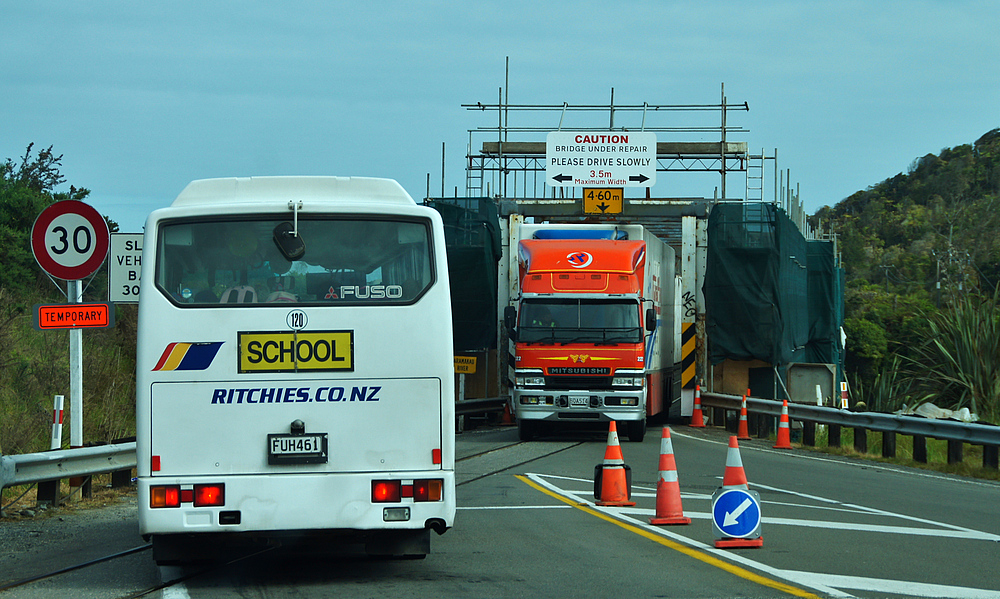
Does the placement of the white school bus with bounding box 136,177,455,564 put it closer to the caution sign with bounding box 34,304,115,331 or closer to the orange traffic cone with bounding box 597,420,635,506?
the caution sign with bounding box 34,304,115,331

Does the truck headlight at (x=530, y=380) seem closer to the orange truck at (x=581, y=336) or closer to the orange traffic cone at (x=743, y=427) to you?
the orange truck at (x=581, y=336)

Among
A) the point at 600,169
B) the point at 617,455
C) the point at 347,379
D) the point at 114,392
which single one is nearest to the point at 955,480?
the point at 617,455

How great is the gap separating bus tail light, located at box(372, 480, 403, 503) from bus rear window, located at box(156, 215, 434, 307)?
1292 mm

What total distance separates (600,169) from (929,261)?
63108 millimetres

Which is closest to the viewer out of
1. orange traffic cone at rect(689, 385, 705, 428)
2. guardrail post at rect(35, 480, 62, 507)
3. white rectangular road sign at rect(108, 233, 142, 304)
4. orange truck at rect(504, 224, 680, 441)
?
guardrail post at rect(35, 480, 62, 507)

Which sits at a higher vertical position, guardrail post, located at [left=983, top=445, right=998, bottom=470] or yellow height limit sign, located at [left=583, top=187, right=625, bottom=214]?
yellow height limit sign, located at [left=583, top=187, right=625, bottom=214]

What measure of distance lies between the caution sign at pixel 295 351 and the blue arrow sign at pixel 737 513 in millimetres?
3360

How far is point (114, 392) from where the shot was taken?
17.4 metres

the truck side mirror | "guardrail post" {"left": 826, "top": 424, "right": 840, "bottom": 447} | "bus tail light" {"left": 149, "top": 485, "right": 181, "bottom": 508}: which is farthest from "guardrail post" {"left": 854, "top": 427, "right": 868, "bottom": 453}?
"bus tail light" {"left": 149, "top": 485, "right": 181, "bottom": 508}

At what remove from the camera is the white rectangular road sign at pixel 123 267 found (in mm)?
12922

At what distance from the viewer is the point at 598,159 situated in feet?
97.8

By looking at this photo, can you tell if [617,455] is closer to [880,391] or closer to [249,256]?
[249,256]

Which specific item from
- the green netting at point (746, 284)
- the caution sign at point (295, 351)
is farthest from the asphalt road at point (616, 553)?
the green netting at point (746, 284)

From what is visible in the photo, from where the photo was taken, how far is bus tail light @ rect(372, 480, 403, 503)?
24.3 feet
